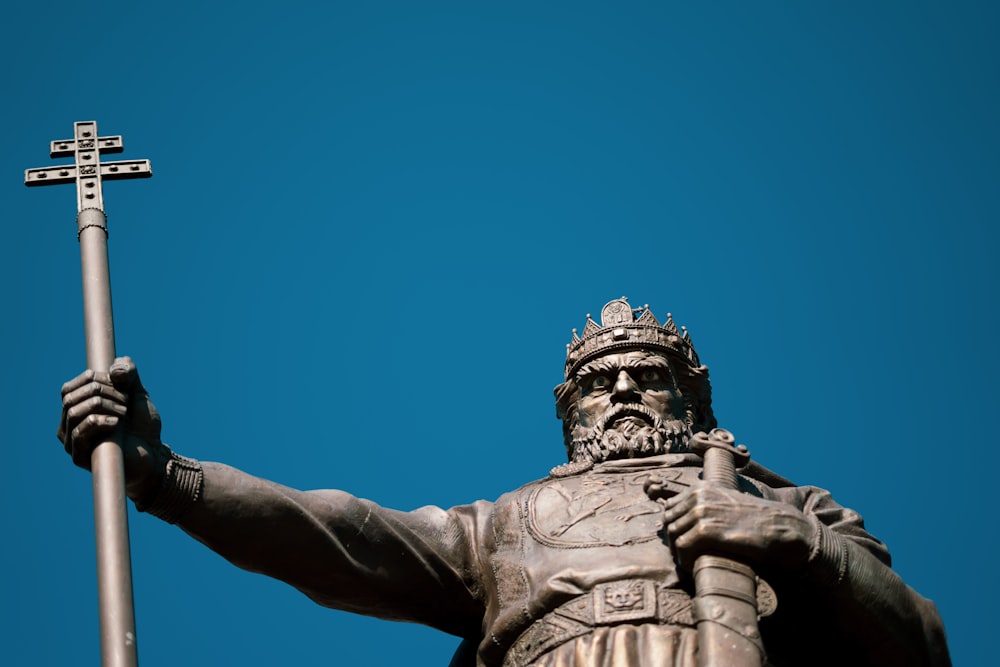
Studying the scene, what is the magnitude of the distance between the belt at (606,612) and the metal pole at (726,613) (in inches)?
12.4

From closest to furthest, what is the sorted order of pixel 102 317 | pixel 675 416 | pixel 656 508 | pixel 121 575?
1. pixel 121 575
2. pixel 102 317
3. pixel 656 508
4. pixel 675 416

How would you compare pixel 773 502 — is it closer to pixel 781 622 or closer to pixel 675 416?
pixel 781 622

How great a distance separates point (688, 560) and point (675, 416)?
2.86 metres

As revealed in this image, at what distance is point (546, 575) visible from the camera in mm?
20203

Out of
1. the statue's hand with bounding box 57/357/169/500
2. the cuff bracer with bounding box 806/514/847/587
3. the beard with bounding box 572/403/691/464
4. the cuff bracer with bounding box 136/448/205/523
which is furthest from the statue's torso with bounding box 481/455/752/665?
the statue's hand with bounding box 57/357/169/500

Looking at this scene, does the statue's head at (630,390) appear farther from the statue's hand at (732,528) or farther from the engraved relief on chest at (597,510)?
the statue's hand at (732,528)

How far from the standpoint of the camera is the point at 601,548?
2020 cm

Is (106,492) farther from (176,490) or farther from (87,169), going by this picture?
(87,169)

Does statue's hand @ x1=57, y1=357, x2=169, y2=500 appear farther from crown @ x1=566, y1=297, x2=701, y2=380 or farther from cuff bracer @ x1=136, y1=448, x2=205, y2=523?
crown @ x1=566, y1=297, x2=701, y2=380

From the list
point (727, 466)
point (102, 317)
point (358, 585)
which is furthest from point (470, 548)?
point (102, 317)

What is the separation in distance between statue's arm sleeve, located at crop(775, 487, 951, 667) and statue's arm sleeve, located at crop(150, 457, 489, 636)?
266 centimetres

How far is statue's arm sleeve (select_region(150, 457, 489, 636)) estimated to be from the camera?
790 inches

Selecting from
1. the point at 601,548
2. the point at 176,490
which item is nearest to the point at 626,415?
the point at 601,548

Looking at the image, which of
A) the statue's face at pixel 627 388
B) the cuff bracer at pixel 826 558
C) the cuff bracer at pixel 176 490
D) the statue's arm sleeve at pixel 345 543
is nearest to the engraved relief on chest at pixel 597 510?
the statue's arm sleeve at pixel 345 543
